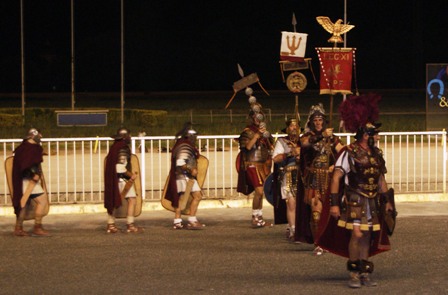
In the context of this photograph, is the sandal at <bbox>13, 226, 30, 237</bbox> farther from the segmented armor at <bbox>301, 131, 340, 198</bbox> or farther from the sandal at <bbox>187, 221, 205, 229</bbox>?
the segmented armor at <bbox>301, 131, 340, 198</bbox>

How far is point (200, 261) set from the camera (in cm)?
1111

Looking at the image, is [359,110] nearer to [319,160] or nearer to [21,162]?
[319,160]

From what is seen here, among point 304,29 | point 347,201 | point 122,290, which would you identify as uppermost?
point 304,29

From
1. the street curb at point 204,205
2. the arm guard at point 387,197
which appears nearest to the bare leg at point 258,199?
the street curb at point 204,205

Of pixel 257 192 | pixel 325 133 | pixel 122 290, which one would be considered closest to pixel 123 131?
pixel 257 192

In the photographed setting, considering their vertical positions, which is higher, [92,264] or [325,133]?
[325,133]

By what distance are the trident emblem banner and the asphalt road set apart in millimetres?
2765

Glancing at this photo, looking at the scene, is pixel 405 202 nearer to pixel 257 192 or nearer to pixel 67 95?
pixel 257 192

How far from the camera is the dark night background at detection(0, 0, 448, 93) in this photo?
187ft

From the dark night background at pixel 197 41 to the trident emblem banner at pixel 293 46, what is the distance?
125 feet

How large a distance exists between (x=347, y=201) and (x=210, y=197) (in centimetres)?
652

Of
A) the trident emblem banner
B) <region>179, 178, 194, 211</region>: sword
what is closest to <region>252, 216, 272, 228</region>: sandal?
<region>179, 178, 194, 211</region>: sword

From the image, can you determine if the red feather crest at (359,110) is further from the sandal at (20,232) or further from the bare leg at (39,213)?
the sandal at (20,232)

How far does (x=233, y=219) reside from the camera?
14.4m
